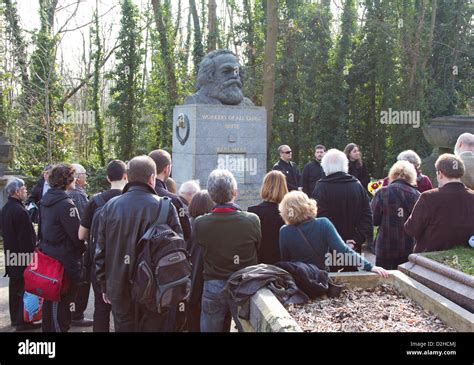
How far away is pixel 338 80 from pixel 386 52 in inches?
70.9

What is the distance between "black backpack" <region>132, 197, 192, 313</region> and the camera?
3.92 m

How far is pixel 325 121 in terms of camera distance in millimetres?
19328

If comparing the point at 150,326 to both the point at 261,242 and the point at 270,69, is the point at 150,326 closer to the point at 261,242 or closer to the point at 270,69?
the point at 261,242

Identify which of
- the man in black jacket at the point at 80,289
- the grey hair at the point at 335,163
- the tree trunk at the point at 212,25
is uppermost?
the tree trunk at the point at 212,25

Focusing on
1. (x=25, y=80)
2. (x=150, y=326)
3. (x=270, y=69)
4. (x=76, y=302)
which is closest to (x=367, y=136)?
(x=270, y=69)

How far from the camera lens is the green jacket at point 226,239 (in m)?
4.45

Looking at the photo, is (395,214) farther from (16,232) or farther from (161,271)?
(16,232)

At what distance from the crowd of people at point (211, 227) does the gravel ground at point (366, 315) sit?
0.32 meters

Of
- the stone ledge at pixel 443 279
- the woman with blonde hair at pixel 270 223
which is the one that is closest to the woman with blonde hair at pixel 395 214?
the stone ledge at pixel 443 279

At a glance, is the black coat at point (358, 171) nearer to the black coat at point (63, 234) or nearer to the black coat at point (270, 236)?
the black coat at point (270, 236)

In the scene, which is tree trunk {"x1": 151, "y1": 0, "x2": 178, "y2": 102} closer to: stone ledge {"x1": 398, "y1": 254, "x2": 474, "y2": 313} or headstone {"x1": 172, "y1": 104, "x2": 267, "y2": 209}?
headstone {"x1": 172, "y1": 104, "x2": 267, "y2": 209}

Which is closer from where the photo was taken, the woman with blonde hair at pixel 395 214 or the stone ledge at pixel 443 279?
the stone ledge at pixel 443 279

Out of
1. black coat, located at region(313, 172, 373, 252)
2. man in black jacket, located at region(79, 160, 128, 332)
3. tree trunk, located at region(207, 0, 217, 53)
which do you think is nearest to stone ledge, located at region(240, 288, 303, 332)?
man in black jacket, located at region(79, 160, 128, 332)

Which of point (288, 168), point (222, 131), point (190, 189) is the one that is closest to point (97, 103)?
point (222, 131)
